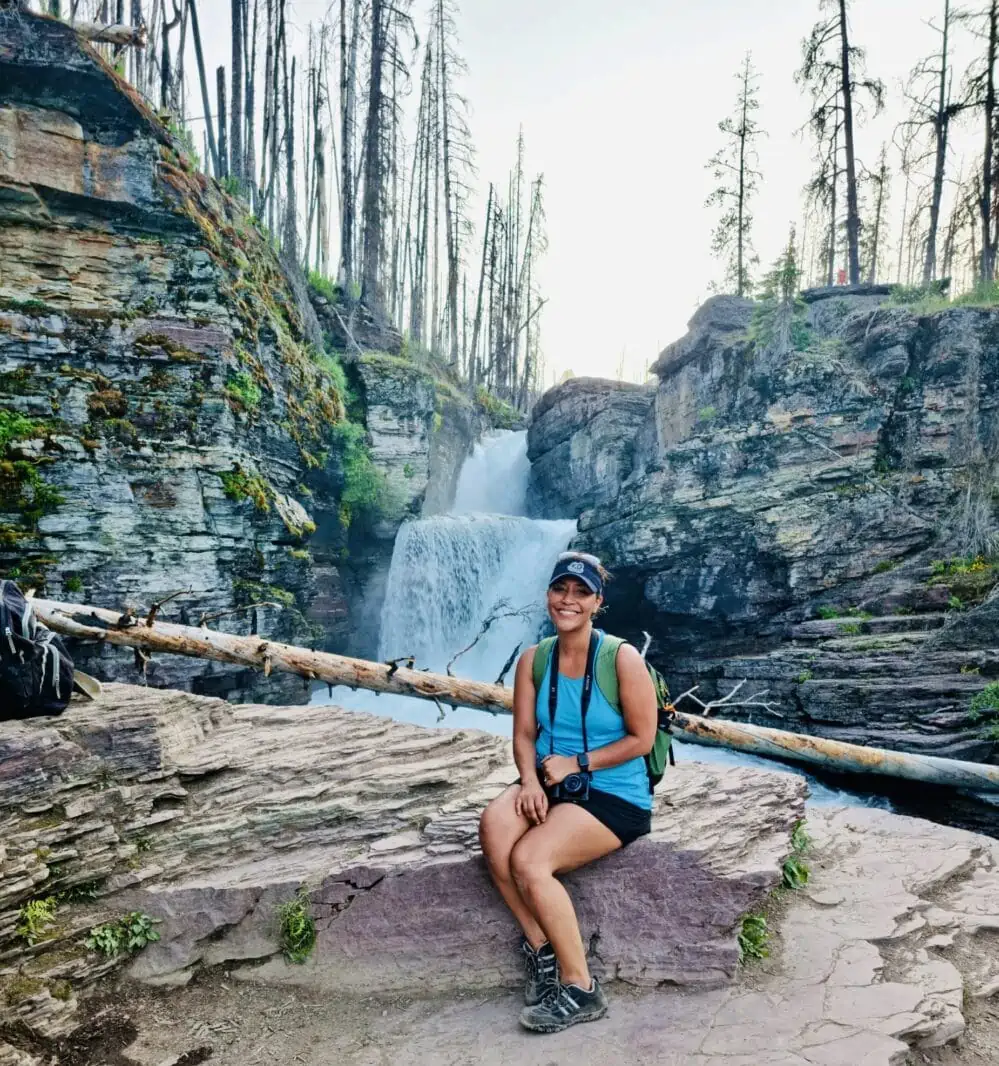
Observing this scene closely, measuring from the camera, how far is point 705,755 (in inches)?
424

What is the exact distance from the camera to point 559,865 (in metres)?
2.70

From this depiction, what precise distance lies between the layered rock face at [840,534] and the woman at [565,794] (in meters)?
8.00

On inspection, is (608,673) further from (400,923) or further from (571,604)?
(400,923)

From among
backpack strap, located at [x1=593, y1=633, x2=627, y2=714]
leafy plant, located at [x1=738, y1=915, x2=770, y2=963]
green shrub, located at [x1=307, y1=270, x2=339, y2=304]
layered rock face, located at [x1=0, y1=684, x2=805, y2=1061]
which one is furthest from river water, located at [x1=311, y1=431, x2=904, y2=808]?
backpack strap, located at [x1=593, y1=633, x2=627, y2=714]

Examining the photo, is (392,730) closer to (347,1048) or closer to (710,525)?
(347,1048)

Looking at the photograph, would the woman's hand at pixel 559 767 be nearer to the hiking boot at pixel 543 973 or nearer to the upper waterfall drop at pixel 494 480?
the hiking boot at pixel 543 973

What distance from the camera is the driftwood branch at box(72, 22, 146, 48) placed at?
11.9 m

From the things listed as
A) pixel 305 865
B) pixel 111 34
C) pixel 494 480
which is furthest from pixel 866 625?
pixel 111 34

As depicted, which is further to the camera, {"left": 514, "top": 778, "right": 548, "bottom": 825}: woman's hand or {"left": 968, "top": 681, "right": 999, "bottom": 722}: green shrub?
{"left": 968, "top": 681, "right": 999, "bottom": 722}: green shrub

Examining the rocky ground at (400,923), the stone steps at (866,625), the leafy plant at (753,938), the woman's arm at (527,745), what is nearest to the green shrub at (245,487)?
the rocky ground at (400,923)

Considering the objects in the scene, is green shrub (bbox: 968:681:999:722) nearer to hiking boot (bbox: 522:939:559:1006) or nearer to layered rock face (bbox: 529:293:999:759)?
layered rock face (bbox: 529:293:999:759)

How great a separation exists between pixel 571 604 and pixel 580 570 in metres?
0.17

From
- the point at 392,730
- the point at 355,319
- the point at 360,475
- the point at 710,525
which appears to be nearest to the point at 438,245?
the point at 355,319

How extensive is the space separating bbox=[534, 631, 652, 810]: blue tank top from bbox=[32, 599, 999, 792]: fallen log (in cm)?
410
